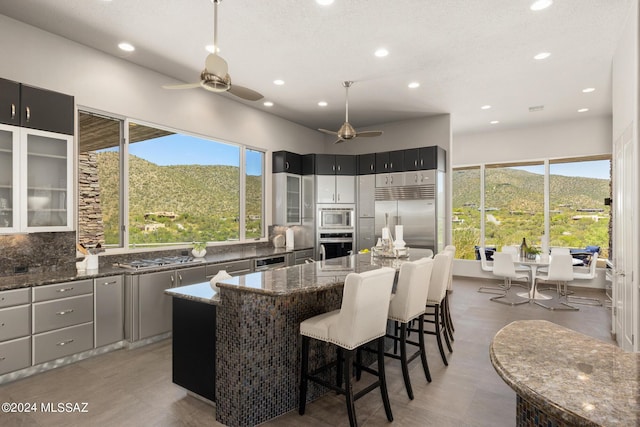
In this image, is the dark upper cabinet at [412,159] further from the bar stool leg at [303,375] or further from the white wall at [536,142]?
the bar stool leg at [303,375]

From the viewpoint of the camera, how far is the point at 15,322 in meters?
3.07

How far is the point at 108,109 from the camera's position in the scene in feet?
13.8

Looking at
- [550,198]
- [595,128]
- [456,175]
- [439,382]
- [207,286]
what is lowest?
[439,382]

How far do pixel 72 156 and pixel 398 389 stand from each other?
3.92 m

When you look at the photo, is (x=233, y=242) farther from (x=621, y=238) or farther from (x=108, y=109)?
(x=621, y=238)

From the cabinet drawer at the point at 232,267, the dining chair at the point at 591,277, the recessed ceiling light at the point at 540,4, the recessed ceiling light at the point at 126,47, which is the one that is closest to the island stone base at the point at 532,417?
the recessed ceiling light at the point at 540,4

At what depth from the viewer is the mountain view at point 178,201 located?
441 centimetres

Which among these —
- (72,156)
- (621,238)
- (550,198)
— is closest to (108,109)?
(72,156)

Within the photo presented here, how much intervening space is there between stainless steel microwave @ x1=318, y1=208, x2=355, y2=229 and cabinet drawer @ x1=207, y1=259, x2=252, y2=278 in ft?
6.93

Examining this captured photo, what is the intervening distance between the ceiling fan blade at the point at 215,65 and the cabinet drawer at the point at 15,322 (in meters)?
2.61

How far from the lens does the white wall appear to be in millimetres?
7121

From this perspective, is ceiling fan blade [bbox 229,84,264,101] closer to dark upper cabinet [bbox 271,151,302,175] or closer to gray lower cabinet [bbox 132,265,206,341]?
gray lower cabinet [bbox 132,265,206,341]

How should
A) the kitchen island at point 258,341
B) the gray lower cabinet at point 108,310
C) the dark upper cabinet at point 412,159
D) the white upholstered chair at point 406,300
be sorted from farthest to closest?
the dark upper cabinet at point 412,159 < the gray lower cabinet at point 108,310 < the white upholstered chair at point 406,300 < the kitchen island at point 258,341

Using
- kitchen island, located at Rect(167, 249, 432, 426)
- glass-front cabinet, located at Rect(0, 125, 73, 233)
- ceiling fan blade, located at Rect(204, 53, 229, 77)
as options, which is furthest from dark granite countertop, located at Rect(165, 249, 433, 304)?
glass-front cabinet, located at Rect(0, 125, 73, 233)
